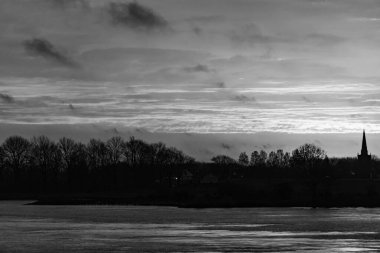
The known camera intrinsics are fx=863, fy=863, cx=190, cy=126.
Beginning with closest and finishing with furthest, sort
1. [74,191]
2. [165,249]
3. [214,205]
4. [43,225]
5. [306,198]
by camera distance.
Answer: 1. [165,249]
2. [43,225]
3. [214,205]
4. [306,198]
5. [74,191]

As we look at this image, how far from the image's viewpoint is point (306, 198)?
15100cm

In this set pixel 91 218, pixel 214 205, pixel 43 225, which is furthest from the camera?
pixel 214 205

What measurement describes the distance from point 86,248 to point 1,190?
14197cm

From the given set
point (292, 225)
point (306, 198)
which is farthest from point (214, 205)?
point (292, 225)

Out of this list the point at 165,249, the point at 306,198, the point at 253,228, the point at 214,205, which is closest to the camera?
the point at 165,249

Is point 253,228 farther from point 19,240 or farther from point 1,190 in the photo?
point 1,190

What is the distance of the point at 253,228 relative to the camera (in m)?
77.8

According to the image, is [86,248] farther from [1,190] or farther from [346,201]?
[1,190]

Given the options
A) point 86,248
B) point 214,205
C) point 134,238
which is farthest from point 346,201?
point 86,248

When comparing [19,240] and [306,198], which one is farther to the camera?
[306,198]

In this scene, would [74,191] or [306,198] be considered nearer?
[306,198]

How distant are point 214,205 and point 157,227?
5976 centimetres

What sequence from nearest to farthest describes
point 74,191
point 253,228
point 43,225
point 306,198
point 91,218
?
point 253,228 → point 43,225 → point 91,218 → point 306,198 → point 74,191

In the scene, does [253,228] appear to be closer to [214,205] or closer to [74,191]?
[214,205]
